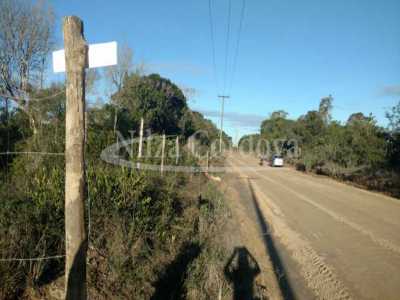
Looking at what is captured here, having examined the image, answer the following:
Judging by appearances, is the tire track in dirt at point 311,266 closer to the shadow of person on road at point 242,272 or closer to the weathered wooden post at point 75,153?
the shadow of person on road at point 242,272

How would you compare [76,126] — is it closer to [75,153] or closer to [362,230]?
[75,153]

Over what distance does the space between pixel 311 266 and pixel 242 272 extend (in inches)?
57.7

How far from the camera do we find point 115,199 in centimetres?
509

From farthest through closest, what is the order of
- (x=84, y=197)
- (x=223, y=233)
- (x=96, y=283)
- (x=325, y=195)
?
(x=325, y=195) < (x=223, y=233) < (x=96, y=283) < (x=84, y=197)

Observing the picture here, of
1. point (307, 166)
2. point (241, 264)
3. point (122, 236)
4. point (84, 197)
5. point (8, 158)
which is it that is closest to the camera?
point (84, 197)

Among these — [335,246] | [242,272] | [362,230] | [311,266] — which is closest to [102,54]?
[242,272]

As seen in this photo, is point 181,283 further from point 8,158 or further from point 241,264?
point 8,158

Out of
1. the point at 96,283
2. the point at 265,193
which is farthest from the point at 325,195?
the point at 96,283

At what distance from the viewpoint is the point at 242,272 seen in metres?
4.78

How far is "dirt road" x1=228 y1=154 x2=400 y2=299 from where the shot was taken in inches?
179

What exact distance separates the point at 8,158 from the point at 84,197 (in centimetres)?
611

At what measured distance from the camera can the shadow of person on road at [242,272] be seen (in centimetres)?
416

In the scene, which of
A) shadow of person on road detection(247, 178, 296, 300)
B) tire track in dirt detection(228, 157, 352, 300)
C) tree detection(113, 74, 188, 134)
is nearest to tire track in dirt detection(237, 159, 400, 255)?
tire track in dirt detection(228, 157, 352, 300)

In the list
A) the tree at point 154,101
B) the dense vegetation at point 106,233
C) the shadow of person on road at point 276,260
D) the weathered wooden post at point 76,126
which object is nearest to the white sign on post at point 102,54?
the weathered wooden post at point 76,126
